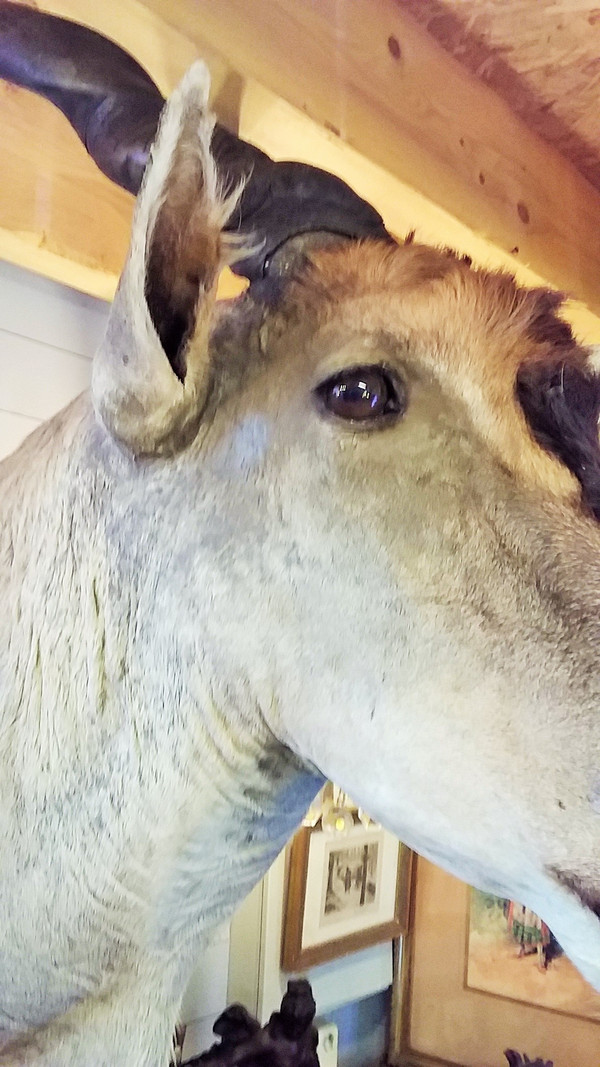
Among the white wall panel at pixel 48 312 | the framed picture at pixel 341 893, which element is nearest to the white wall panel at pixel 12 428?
the white wall panel at pixel 48 312

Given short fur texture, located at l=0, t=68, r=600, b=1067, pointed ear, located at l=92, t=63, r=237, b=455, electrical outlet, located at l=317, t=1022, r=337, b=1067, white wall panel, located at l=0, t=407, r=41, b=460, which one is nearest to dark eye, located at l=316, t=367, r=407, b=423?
short fur texture, located at l=0, t=68, r=600, b=1067

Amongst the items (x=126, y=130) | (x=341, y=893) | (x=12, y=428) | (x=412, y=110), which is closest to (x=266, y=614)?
(x=126, y=130)

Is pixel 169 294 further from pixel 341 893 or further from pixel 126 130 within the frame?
pixel 341 893

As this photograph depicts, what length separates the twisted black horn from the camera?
68cm

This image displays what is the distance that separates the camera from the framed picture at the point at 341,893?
5.82 ft

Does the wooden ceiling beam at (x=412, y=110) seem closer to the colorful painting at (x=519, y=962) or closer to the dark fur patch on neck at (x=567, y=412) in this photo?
the dark fur patch on neck at (x=567, y=412)

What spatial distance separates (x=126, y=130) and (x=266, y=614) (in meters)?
0.44

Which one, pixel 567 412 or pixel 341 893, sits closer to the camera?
pixel 567 412

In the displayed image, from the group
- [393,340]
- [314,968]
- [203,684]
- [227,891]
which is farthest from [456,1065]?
[393,340]

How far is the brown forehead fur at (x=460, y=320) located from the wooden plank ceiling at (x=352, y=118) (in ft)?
1.90

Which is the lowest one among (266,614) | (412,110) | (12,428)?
(266,614)

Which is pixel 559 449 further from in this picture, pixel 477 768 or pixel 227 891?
pixel 227 891

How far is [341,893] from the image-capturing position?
189 cm

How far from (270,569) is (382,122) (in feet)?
3.35
